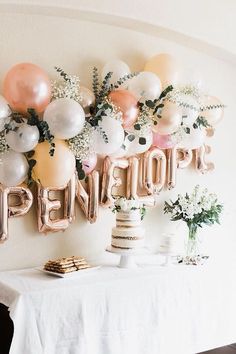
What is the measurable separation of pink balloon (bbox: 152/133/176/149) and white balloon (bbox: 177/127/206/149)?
9cm

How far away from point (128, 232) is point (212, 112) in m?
1.26

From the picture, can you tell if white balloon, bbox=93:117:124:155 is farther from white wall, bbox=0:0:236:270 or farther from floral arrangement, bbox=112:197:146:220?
white wall, bbox=0:0:236:270

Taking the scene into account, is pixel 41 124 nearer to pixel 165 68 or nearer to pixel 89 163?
pixel 89 163

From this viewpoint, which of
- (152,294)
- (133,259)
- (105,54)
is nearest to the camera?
(152,294)

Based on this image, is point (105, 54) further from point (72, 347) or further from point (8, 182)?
point (72, 347)

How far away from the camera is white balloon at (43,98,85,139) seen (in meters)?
2.86

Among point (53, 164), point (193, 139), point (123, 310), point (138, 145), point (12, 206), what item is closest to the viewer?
point (53, 164)

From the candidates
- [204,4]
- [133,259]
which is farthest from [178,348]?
[204,4]

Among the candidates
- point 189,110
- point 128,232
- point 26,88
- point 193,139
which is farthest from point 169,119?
point 26,88

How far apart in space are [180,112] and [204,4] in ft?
3.70

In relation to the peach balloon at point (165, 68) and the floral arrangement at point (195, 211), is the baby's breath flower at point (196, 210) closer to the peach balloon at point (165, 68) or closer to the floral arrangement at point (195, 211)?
the floral arrangement at point (195, 211)

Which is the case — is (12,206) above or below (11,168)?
below

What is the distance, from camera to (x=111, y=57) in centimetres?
367

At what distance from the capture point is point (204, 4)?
4039 mm
